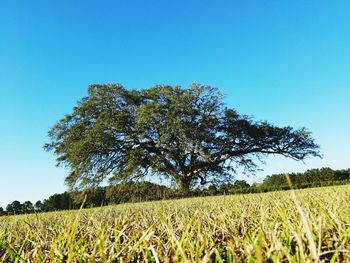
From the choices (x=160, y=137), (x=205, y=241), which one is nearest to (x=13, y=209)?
(x=205, y=241)

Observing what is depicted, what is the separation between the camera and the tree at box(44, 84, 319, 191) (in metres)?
23.0

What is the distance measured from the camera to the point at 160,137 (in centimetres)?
2295

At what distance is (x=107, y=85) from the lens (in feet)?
84.3

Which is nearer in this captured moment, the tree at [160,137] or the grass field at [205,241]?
the grass field at [205,241]

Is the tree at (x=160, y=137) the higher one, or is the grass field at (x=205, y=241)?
the tree at (x=160, y=137)

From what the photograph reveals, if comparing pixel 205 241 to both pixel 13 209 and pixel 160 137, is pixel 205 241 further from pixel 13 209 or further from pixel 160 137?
pixel 160 137

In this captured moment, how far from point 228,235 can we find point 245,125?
24793 mm

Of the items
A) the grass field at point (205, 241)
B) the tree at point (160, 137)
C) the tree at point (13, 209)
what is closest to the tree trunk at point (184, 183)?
the tree at point (160, 137)

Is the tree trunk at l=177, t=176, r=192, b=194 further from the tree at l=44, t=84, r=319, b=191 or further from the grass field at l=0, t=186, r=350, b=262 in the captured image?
the grass field at l=0, t=186, r=350, b=262

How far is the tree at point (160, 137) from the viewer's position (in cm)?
2302

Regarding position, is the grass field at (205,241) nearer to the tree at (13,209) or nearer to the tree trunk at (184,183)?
the tree at (13,209)

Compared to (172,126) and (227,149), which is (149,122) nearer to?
(172,126)

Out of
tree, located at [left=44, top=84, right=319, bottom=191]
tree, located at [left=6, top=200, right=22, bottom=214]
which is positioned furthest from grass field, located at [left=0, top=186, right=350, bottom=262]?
tree, located at [left=44, top=84, right=319, bottom=191]

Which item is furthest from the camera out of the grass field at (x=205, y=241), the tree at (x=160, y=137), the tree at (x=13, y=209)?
the tree at (x=160, y=137)
